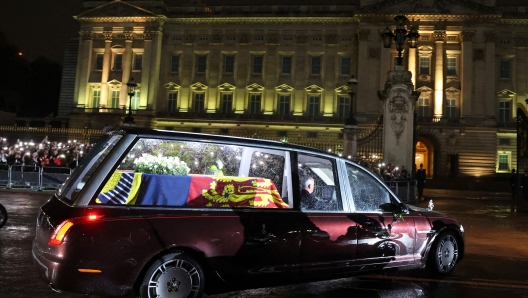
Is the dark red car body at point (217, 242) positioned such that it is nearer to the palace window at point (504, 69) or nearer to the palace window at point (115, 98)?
the palace window at point (504, 69)

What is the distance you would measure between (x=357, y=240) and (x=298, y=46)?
148ft

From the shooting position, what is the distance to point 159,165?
4.65m

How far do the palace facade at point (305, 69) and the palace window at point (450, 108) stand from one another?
0.32 feet

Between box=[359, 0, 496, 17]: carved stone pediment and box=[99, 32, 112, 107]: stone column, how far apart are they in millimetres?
27886

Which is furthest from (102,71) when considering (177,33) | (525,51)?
(525,51)

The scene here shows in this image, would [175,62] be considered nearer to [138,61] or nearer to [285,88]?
[138,61]

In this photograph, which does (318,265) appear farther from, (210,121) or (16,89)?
(16,89)

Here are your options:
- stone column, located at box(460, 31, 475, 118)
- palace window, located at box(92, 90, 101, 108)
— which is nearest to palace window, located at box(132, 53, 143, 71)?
palace window, located at box(92, 90, 101, 108)

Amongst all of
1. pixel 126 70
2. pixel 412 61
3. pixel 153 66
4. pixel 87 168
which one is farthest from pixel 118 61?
pixel 87 168

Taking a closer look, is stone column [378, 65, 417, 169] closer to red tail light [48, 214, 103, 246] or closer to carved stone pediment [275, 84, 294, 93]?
red tail light [48, 214, 103, 246]

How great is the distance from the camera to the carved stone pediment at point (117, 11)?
49812 mm

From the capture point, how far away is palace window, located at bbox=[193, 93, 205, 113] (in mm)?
49969

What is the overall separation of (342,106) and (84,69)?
29.4m

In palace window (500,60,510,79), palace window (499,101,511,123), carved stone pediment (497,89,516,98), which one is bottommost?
palace window (499,101,511,123)
